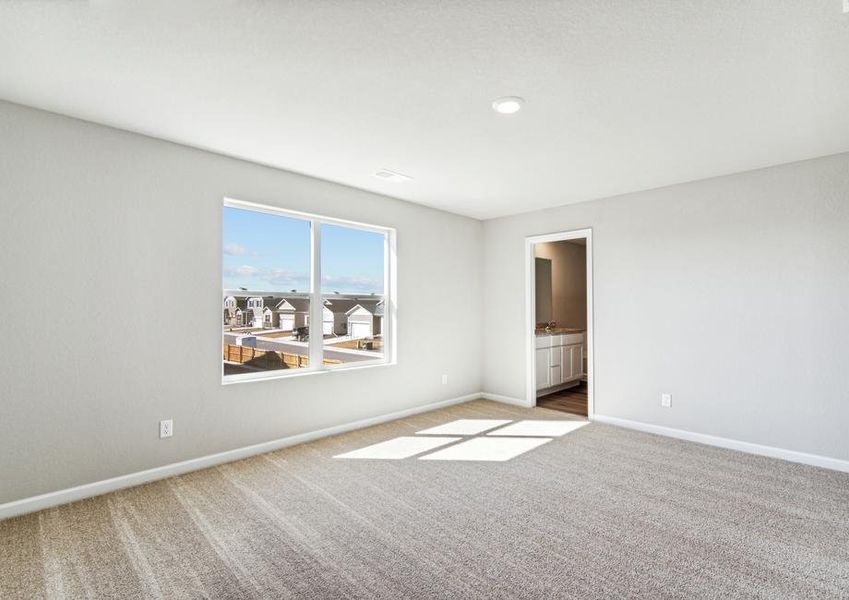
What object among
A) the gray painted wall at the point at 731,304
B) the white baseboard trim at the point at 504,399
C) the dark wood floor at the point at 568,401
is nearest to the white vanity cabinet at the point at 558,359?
the dark wood floor at the point at 568,401

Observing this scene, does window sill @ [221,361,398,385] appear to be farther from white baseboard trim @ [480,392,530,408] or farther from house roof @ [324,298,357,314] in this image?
white baseboard trim @ [480,392,530,408]

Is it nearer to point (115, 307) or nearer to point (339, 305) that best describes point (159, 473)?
point (115, 307)

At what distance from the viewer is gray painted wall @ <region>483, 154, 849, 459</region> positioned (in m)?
3.37

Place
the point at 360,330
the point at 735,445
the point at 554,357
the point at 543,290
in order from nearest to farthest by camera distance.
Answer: the point at 735,445 → the point at 360,330 → the point at 554,357 → the point at 543,290

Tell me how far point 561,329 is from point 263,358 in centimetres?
466

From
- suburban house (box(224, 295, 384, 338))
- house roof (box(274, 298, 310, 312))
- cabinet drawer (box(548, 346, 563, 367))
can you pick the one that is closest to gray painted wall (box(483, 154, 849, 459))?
cabinet drawer (box(548, 346, 563, 367))

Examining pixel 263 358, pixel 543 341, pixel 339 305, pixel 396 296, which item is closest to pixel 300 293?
pixel 339 305

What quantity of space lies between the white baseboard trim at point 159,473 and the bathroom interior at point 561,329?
94.2 inches

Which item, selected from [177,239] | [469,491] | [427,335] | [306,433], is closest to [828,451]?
[469,491]

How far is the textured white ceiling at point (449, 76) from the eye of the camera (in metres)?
1.80

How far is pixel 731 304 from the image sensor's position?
384 centimetres

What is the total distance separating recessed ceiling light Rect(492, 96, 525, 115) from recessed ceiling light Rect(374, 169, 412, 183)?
55.9 inches

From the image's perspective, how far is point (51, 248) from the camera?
268cm

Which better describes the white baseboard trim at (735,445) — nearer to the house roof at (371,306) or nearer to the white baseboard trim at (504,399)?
the white baseboard trim at (504,399)
